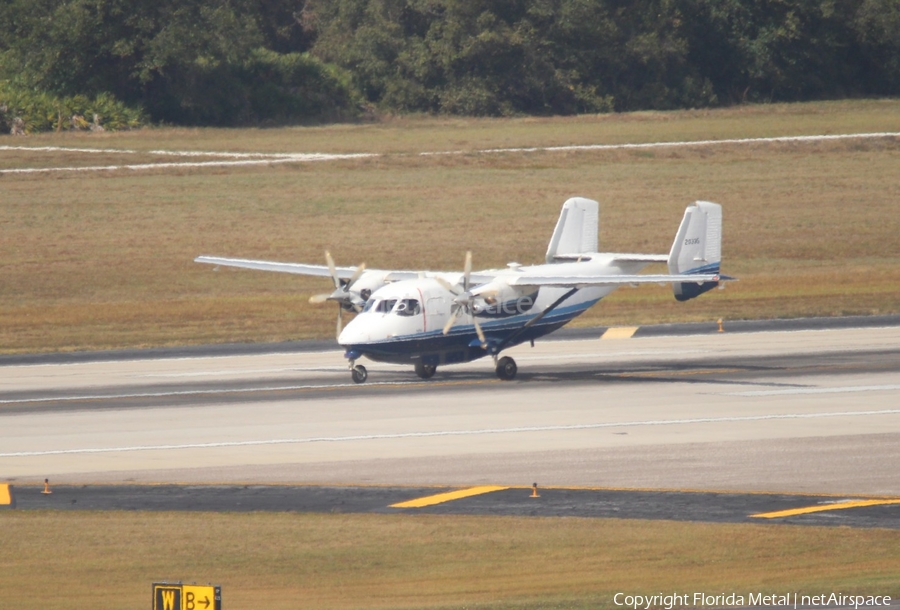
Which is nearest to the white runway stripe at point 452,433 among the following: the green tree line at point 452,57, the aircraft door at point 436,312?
the aircraft door at point 436,312

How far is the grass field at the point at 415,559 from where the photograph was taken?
16.2 m

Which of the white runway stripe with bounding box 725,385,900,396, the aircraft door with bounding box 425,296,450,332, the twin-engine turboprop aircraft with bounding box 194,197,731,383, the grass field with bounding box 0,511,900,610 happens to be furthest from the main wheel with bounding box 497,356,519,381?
the grass field with bounding box 0,511,900,610

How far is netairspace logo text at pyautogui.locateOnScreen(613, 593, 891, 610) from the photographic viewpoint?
14.5 metres

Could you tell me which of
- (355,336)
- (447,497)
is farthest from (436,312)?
(447,497)

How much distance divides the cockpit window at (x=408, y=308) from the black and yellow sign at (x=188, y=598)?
75.8 feet

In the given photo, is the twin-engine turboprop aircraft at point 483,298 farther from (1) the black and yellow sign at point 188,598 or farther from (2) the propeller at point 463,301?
(1) the black and yellow sign at point 188,598

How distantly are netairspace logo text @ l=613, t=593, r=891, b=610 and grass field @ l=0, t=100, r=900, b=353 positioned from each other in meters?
31.7

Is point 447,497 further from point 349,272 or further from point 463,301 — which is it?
point 349,272

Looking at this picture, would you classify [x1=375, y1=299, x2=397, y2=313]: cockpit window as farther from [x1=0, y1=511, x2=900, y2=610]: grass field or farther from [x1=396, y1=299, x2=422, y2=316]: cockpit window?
[x1=0, y1=511, x2=900, y2=610]: grass field

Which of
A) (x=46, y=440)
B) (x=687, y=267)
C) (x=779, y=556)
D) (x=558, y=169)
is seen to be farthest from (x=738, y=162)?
(x=779, y=556)

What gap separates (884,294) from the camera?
52.6 meters

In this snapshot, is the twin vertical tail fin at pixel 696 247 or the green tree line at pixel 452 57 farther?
the green tree line at pixel 452 57

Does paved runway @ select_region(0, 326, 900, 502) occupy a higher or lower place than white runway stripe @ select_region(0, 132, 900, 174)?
lower

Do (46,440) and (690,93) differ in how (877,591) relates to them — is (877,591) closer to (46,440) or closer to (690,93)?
(46,440)
